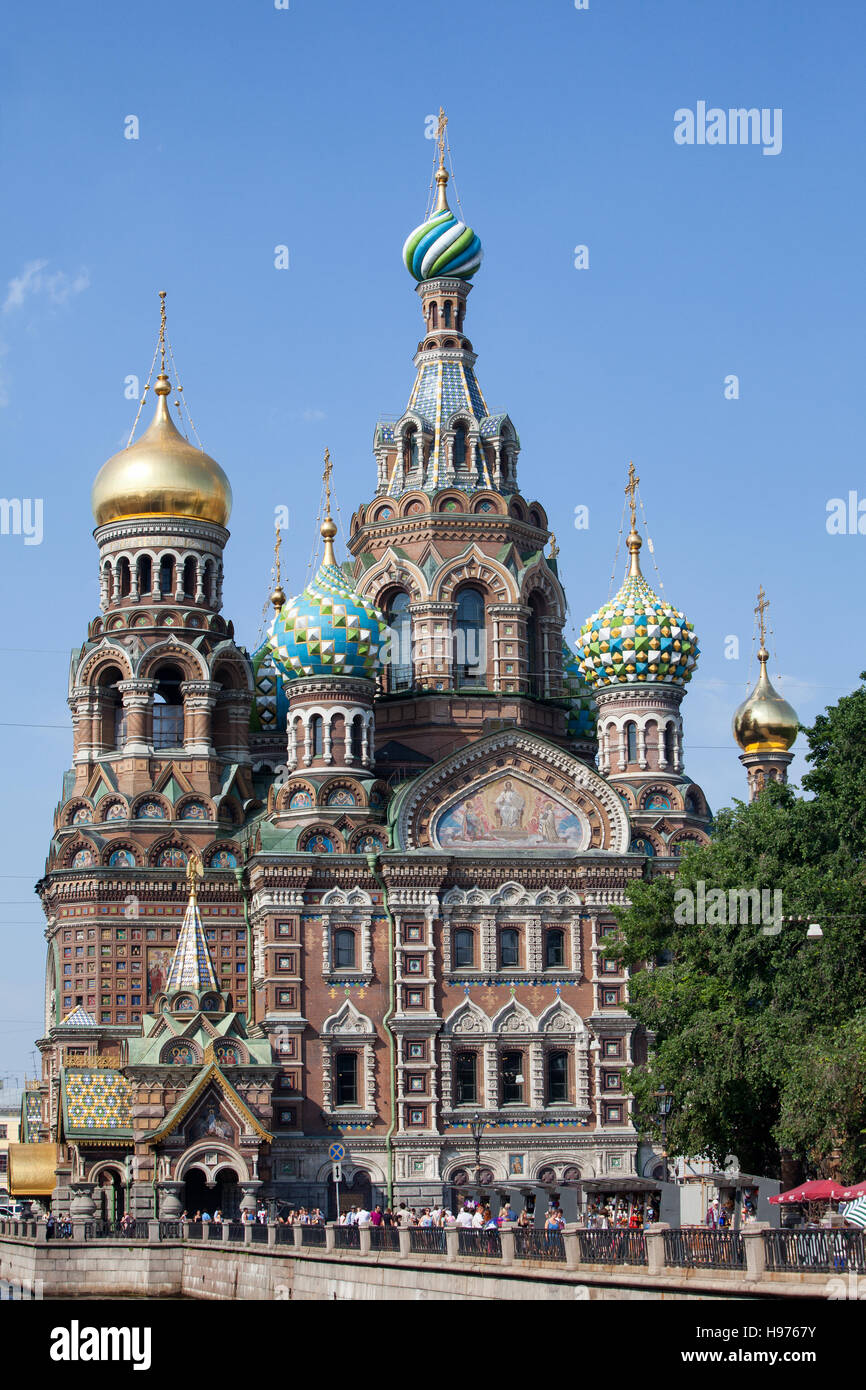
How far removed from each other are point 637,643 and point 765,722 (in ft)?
32.3

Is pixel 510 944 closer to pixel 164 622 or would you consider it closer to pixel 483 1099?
pixel 483 1099

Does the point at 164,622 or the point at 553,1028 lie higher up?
the point at 164,622

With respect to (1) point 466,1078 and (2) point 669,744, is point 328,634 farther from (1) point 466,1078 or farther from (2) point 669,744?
(1) point 466,1078

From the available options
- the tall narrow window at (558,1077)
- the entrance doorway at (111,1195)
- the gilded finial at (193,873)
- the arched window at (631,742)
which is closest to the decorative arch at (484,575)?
the arched window at (631,742)

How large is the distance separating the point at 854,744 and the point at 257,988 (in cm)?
1749

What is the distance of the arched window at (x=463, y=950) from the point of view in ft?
168

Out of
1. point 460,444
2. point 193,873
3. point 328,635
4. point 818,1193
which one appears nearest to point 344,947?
point 193,873

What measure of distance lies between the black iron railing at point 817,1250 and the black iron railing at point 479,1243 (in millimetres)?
6570

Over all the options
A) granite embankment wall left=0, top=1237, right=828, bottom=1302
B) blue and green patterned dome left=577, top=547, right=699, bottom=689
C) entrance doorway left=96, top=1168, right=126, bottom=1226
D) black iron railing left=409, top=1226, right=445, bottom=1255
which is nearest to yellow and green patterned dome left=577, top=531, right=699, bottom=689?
blue and green patterned dome left=577, top=547, right=699, bottom=689

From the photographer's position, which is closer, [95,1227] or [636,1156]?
[95,1227]

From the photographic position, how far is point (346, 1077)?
5022cm

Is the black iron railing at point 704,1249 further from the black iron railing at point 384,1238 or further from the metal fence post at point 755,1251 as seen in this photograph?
the black iron railing at point 384,1238
